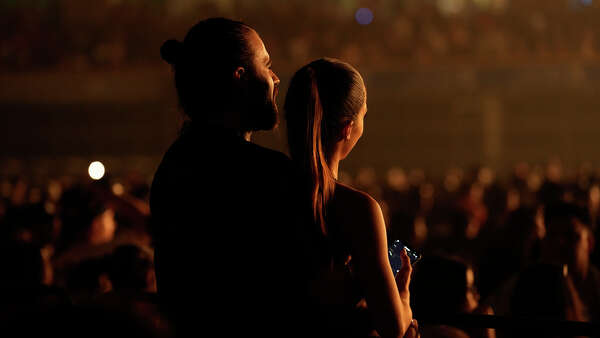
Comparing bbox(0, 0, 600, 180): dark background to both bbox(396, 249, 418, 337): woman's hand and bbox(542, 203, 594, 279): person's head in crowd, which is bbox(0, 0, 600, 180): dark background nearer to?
bbox(542, 203, 594, 279): person's head in crowd

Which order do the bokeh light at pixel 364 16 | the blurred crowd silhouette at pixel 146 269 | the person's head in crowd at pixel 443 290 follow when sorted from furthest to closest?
1. the bokeh light at pixel 364 16
2. the person's head in crowd at pixel 443 290
3. the blurred crowd silhouette at pixel 146 269

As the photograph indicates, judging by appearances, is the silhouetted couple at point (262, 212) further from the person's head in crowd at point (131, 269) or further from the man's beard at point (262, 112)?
the person's head in crowd at point (131, 269)

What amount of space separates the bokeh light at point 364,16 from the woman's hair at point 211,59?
16.9 meters

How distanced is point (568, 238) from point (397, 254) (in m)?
2.23

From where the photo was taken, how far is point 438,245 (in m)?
7.59

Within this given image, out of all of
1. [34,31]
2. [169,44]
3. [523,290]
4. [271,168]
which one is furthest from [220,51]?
[34,31]

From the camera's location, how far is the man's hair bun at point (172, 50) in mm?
1849

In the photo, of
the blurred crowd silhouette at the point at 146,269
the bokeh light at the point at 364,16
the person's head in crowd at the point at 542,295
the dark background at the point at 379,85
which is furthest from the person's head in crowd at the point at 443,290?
the bokeh light at the point at 364,16

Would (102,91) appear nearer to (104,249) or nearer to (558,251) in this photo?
(104,249)

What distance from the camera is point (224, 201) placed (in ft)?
5.49

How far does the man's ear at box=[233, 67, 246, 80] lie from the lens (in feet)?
5.77

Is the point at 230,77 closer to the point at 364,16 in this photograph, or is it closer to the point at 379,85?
the point at 379,85

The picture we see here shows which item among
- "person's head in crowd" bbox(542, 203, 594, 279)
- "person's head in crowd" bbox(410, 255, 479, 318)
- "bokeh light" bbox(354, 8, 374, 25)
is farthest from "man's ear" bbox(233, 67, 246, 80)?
"bokeh light" bbox(354, 8, 374, 25)

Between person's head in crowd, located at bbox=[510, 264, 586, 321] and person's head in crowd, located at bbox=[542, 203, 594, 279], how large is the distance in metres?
0.60
